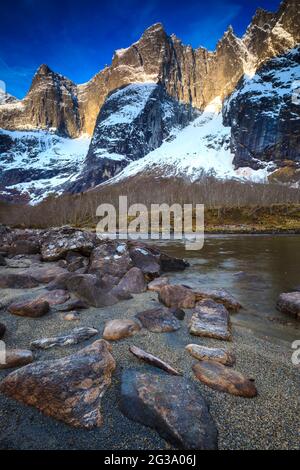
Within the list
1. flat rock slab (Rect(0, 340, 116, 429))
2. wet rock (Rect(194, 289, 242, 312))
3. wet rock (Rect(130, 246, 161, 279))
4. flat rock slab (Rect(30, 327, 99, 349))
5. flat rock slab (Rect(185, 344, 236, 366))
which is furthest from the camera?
wet rock (Rect(130, 246, 161, 279))

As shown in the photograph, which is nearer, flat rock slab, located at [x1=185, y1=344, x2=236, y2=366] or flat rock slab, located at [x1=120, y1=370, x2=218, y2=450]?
flat rock slab, located at [x1=120, y1=370, x2=218, y2=450]

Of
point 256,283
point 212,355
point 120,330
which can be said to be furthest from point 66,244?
point 212,355

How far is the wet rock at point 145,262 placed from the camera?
14316 millimetres

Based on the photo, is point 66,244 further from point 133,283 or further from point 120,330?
point 120,330

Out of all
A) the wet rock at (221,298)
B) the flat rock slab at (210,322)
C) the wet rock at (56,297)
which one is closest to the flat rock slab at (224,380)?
the flat rock slab at (210,322)

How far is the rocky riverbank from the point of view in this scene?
3.68m

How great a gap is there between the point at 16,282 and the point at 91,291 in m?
4.05

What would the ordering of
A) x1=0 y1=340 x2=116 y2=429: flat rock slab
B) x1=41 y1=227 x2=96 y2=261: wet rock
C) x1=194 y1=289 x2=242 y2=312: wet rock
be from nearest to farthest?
x1=0 y1=340 x2=116 y2=429: flat rock slab
x1=194 y1=289 x2=242 y2=312: wet rock
x1=41 y1=227 x2=96 y2=261: wet rock

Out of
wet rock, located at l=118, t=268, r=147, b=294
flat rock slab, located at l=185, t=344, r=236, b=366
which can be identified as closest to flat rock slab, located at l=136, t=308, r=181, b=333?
flat rock slab, located at l=185, t=344, r=236, b=366

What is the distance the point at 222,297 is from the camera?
1002 cm

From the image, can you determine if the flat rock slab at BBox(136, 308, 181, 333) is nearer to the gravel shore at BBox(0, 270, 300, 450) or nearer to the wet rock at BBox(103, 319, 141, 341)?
the gravel shore at BBox(0, 270, 300, 450)

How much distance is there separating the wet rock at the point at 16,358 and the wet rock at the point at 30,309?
8.78 ft

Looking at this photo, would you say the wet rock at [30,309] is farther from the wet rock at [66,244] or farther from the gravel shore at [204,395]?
the wet rock at [66,244]

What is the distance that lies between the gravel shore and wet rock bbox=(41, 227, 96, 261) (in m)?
10.5
